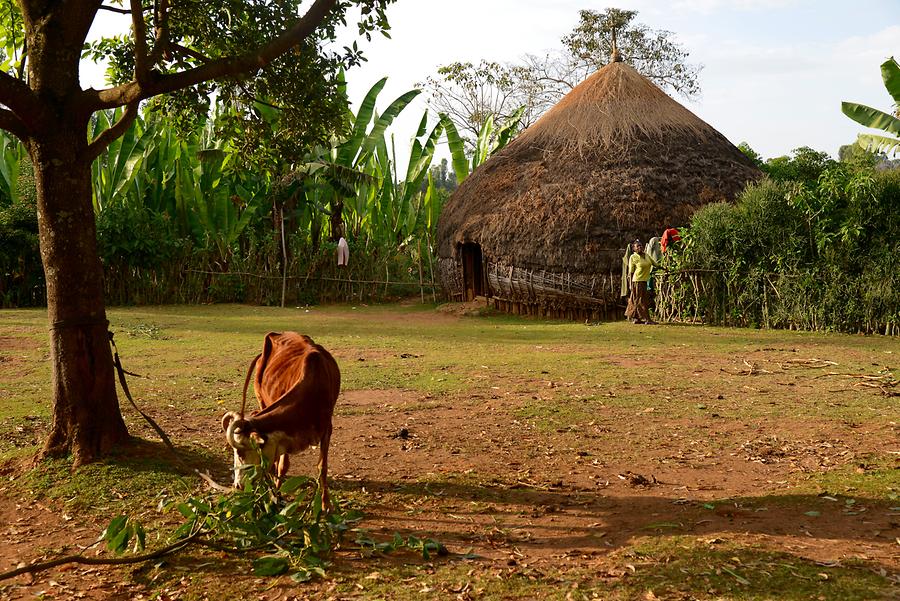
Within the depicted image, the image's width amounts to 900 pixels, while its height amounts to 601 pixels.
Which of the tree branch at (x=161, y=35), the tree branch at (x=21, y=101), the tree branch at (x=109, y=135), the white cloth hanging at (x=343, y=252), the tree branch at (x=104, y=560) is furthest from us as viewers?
the white cloth hanging at (x=343, y=252)

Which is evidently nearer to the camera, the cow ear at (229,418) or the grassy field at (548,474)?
the grassy field at (548,474)

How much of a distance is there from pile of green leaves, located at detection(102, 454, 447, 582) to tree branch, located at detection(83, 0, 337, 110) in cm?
274

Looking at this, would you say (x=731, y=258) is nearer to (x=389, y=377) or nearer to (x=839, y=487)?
(x=389, y=377)

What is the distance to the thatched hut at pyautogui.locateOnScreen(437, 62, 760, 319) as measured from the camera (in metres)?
16.8

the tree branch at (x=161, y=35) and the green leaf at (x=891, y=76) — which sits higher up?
the green leaf at (x=891, y=76)

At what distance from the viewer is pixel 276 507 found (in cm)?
427

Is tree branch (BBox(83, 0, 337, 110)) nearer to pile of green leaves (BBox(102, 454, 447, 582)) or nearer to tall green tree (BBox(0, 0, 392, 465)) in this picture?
tall green tree (BBox(0, 0, 392, 465))

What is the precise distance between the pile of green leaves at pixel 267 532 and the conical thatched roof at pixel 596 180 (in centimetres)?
1294

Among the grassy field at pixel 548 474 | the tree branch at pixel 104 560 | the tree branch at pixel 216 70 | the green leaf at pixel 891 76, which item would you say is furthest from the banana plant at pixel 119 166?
the tree branch at pixel 104 560

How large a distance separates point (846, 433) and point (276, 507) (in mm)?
4772

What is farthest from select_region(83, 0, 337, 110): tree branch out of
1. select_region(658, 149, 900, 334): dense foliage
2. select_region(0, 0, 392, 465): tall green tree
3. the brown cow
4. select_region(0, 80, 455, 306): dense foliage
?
select_region(0, 80, 455, 306): dense foliage

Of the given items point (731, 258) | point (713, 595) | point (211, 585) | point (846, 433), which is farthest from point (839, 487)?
point (731, 258)

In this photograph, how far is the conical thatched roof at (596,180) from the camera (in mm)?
16875

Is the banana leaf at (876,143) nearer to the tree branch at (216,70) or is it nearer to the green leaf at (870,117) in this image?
the green leaf at (870,117)
